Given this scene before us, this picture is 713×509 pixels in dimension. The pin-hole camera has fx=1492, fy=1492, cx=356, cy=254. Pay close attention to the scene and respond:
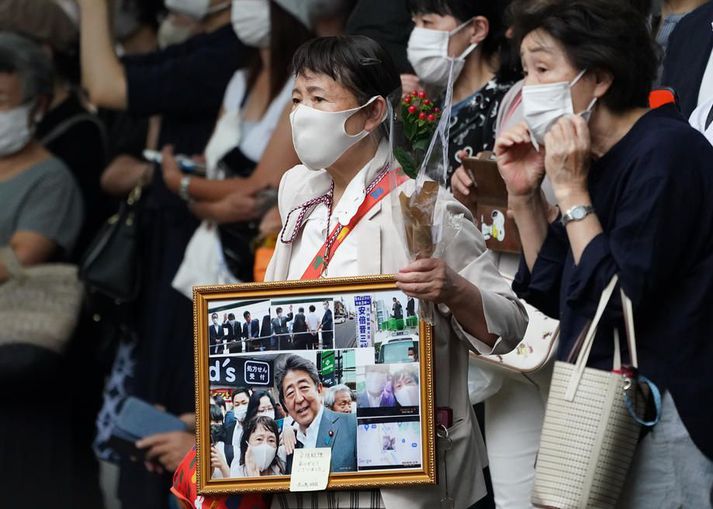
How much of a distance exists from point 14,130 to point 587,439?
189 inches

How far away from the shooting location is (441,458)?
399 cm

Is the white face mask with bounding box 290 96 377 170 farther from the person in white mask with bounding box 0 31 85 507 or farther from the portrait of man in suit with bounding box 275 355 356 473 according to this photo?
the person in white mask with bounding box 0 31 85 507

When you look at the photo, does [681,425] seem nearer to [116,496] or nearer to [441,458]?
[441,458]

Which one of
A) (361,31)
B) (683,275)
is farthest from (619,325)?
(361,31)

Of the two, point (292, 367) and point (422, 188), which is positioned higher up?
point (422, 188)

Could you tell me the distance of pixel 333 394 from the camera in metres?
3.91

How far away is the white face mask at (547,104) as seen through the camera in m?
4.29

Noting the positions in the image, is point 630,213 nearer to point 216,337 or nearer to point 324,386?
point 324,386

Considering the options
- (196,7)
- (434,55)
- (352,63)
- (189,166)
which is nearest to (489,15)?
(434,55)

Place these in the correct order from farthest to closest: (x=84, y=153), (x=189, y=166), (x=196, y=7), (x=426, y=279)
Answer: (x=84, y=153), (x=196, y=7), (x=189, y=166), (x=426, y=279)

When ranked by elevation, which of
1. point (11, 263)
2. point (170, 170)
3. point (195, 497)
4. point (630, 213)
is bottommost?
point (11, 263)

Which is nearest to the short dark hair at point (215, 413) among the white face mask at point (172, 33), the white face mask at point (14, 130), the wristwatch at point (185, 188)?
the wristwatch at point (185, 188)

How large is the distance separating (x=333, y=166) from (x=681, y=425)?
1199 millimetres

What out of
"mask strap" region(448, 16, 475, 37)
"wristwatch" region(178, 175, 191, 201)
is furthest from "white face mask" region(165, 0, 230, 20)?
"mask strap" region(448, 16, 475, 37)
